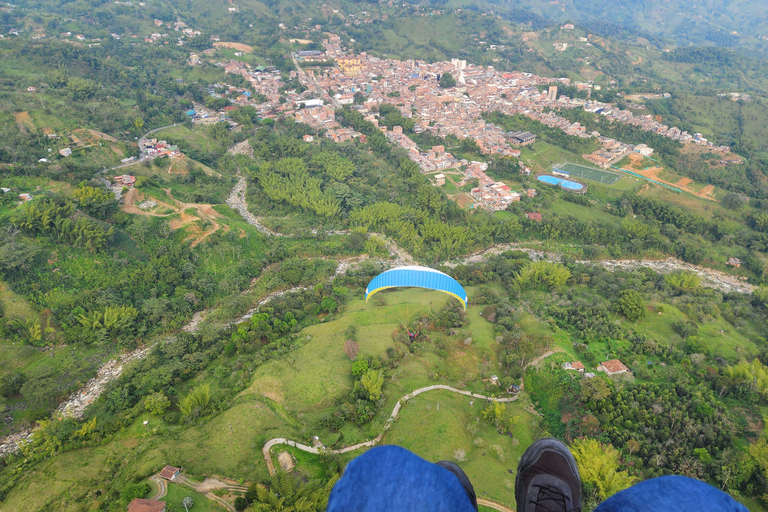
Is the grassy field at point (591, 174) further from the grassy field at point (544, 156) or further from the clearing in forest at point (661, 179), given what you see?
the clearing in forest at point (661, 179)

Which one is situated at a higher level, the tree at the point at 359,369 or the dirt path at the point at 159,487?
the dirt path at the point at 159,487

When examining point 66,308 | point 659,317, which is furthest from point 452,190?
point 66,308

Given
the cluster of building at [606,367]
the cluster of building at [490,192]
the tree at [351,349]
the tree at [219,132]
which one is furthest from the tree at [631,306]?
the tree at [219,132]

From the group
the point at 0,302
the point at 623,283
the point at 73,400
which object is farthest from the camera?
the point at 623,283

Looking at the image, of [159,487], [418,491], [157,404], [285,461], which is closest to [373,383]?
[285,461]

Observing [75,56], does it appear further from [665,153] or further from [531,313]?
[665,153]
